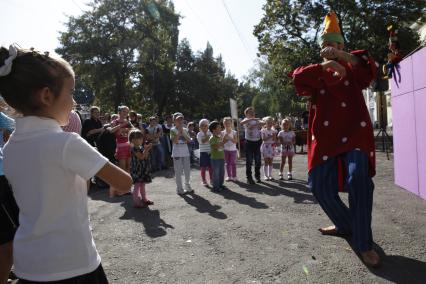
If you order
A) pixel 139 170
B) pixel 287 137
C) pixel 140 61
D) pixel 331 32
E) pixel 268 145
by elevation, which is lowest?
pixel 139 170

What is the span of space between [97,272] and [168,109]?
3756 centimetres

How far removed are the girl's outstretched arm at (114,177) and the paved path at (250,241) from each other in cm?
201

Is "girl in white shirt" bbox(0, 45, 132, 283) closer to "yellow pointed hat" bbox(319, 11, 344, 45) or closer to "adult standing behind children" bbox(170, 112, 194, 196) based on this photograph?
"yellow pointed hat" bbox(319, 11, 344, 45)

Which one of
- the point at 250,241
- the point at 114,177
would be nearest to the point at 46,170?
the point at 114,177

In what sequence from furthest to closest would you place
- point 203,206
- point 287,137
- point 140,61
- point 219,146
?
1. point 140,61
2. point 287,137
3. point 219,146
4. point 203,206

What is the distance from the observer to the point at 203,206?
6656 mm

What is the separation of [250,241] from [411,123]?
3580mm

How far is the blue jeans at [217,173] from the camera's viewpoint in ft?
27.4

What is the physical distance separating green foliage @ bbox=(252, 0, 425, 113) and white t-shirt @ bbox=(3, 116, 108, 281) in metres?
26.2

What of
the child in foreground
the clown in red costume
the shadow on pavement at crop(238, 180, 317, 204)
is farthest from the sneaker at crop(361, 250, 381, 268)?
the child in foreground

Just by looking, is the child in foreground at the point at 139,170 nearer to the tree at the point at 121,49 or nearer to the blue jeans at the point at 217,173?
the blue jeans at the point at 217,173

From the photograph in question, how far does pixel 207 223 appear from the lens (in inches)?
212

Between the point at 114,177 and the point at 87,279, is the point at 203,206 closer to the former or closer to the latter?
the point at 87,279

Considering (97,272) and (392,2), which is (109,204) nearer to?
(97,272)
